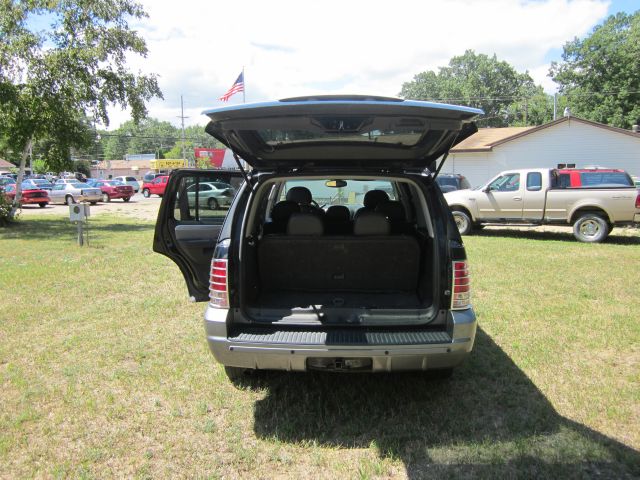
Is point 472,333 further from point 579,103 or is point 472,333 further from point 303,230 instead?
point 579,103

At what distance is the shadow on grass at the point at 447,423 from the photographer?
2938 millimetres

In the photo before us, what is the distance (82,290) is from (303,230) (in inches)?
178

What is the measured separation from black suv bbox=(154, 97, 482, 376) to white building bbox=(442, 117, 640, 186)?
21036mm

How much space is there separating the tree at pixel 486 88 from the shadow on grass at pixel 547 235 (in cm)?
5439

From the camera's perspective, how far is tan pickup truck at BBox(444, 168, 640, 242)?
37.7ft

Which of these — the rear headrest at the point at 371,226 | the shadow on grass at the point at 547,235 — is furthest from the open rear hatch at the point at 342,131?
the shadow on grass at the point at 547,235

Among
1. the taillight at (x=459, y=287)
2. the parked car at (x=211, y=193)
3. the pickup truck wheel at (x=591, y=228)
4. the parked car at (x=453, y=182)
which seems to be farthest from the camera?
the parked car at (x=453, y=182)

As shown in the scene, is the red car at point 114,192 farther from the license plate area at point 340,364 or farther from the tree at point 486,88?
the tree at point 486,88

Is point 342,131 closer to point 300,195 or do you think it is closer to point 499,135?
point 300,195

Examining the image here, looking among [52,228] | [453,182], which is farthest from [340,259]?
[453,182]

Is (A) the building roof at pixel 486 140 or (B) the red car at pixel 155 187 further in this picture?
(B) the red car at pixel 155 187

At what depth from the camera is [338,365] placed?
3.26m

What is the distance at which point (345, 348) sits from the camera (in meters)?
3.17

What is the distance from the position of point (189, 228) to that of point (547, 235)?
441 inches
